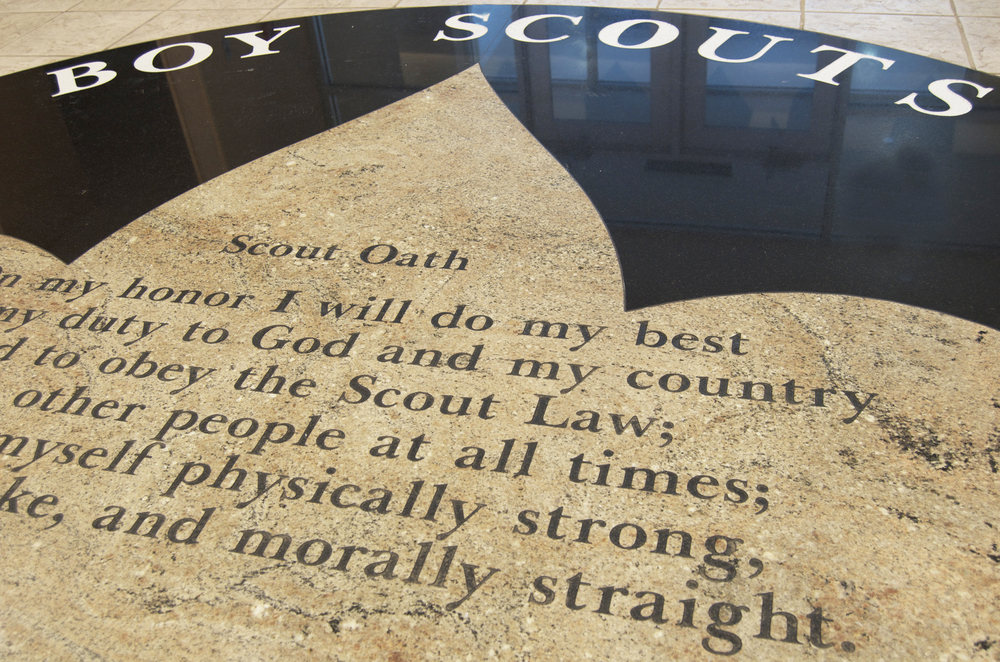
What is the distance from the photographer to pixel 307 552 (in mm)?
2006

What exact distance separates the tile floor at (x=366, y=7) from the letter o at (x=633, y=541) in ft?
12.1

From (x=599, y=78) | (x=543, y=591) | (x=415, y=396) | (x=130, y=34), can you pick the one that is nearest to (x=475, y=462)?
(x=415, y=396)

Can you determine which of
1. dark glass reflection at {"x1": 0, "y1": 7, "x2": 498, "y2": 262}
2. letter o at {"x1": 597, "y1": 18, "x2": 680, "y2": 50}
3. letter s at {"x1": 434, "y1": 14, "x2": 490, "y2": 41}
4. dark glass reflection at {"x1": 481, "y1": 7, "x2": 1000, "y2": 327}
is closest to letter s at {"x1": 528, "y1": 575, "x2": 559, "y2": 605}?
dark glass reflection at {"x1": 481, "y1": 7, "x2": 1000, "y2": 327}

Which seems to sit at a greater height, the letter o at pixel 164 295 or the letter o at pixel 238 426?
the letter o at pixel 164 295

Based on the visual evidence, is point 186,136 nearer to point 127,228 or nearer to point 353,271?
point 127,228

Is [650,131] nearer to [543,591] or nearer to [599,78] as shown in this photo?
[599,78]

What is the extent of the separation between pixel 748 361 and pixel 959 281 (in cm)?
93

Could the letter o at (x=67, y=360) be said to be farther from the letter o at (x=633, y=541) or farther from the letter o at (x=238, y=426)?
the letter o at (x=633, y=541)

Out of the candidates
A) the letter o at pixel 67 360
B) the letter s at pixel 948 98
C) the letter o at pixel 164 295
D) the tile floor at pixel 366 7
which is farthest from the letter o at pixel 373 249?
the tile floor at pixel 366 7

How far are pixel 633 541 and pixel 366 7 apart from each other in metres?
4.90

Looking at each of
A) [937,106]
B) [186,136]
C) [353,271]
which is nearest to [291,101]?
[186,136]

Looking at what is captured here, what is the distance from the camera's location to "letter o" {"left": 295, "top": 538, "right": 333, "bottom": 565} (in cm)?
199

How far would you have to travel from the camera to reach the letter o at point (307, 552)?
199 centimetres

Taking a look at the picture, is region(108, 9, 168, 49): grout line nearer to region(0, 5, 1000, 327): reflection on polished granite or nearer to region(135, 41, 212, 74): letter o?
region(0, 5, 1000, 327): reflection on polished granite
